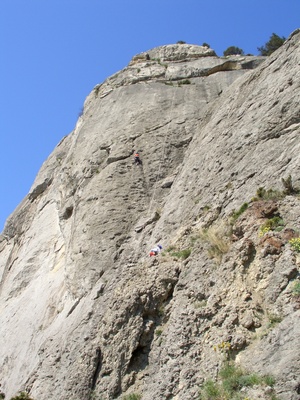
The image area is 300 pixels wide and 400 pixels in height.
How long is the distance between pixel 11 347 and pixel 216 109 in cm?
1223

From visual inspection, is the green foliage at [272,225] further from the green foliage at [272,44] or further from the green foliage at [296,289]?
the green foliage at [272,44]

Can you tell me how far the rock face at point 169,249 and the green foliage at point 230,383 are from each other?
0.12 meters

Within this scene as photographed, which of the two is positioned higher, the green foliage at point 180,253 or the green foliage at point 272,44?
the green foliage at point 272,44

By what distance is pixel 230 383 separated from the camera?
37.1ft

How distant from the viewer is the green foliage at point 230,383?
10828mm

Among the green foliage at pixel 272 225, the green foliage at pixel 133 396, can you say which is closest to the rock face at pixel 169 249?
the green foliage at pixel 272 225

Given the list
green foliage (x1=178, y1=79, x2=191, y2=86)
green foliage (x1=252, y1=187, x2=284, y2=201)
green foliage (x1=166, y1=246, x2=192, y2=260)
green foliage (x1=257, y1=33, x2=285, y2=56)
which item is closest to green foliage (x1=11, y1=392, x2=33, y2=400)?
green foliage (x1=166, y1=246, x2=192, y2=260)

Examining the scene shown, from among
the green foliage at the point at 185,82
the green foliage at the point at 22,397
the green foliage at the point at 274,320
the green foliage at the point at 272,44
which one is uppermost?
the green foliage at the point at 272,44

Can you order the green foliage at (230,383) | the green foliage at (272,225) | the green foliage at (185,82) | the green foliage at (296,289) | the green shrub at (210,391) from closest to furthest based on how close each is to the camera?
1. the green foliage at (230,383)
2. the green shrub at (210,391)
3. the green foliage at (296,289)
4. the green foliage at (272,225)
5. the green foliage at (185,82)

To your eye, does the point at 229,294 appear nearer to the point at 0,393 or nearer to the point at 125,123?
the point at 0,393

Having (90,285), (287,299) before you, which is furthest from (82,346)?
(287,299)

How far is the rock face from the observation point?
12617 mm

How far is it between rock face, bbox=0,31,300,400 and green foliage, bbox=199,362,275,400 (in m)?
0.12

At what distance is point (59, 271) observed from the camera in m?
23.5
